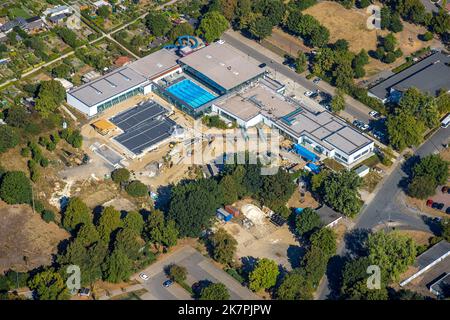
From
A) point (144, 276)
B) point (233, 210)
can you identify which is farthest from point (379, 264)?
point (144, 276)

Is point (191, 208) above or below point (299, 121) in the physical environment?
below

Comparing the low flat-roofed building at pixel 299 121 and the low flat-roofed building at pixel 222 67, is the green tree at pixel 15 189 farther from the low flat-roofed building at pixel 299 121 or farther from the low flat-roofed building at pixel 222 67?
the low flat-roofed building at pixel 222 67

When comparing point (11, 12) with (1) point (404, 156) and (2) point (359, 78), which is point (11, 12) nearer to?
(2) point (359, 78)

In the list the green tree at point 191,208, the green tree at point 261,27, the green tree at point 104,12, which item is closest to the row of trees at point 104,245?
the green tree at point 191,208

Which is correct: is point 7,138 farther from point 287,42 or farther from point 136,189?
point 287,42

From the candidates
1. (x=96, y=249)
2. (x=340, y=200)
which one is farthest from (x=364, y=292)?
(x=96, y=249)

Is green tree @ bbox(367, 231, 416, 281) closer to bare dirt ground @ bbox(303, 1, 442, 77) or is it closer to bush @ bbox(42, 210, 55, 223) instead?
bush @ bbox(42, 210, 55, 223)
